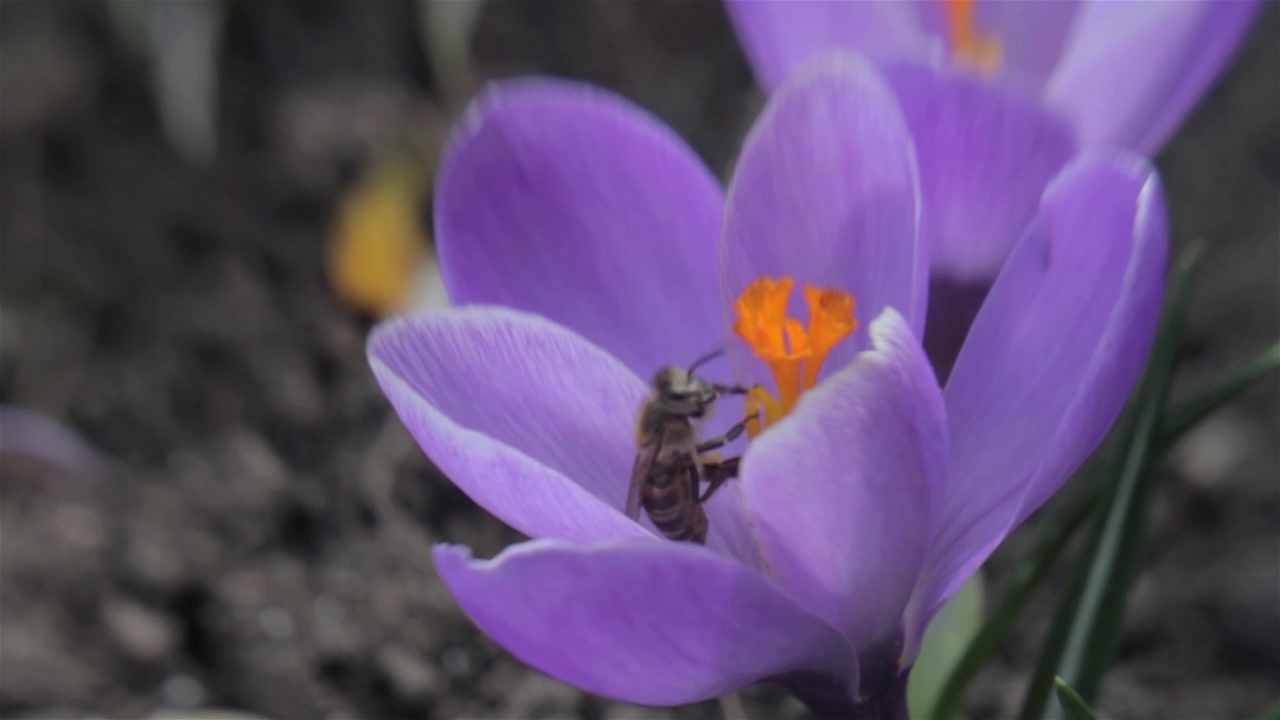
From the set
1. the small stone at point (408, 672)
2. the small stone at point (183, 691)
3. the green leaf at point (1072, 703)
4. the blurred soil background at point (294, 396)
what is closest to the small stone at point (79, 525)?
the blurred soil background at point (294, 396)

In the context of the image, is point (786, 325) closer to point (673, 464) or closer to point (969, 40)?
point (673, 464)

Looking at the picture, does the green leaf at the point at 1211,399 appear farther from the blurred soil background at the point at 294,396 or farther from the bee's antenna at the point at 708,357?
the blurred soil background at the point at 294,396

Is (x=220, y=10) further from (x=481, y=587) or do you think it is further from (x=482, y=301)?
(x=481, y=587)

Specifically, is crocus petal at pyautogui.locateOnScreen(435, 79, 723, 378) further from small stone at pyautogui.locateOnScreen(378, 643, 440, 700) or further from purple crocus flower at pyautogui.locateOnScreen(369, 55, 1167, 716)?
small stone at pyautogui.locateOnScreen(378, 643, 440, 700)

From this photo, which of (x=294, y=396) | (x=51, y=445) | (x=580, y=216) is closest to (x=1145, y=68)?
(x=580, y=216)

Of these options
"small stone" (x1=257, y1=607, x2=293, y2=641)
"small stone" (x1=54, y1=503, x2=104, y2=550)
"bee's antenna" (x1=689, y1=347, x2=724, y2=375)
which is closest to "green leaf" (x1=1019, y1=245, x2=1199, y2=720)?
"bee's antenna" (x1=689, y1=347, x2=724, y2=375)

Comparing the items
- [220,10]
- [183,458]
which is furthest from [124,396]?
[220,10]
